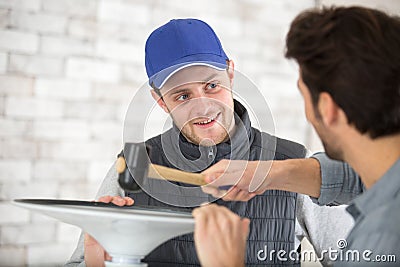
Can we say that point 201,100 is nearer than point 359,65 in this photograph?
No

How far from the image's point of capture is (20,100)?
2.67 m

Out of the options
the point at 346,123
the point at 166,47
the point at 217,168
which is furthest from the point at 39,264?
the point at 346,123

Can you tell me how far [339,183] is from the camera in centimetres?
162

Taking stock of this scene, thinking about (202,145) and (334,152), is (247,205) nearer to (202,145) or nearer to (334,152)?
(202,145)

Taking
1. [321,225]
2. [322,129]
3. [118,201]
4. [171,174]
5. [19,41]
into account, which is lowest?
[321,225]

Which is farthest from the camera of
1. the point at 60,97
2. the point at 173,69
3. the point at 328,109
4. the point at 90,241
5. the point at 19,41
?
the point at 60,97

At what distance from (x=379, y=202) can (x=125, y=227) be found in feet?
1.56

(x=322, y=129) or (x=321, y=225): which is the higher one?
(x=322, y=129)

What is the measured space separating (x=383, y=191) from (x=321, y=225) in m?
0.77

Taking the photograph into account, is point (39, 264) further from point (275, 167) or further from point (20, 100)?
point (275, 167)

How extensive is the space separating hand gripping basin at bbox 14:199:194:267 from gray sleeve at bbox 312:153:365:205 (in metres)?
0.52

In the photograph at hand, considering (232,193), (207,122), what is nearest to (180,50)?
(207,122)

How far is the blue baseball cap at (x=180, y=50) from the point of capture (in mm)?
1684

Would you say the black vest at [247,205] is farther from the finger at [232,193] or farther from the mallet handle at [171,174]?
the mallet handle at [171,174]
